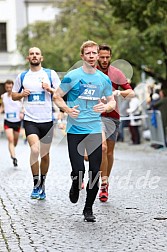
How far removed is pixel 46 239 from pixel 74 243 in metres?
0.33

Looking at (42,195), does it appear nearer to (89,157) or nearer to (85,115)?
(89,157)

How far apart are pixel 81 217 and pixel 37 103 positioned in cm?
210

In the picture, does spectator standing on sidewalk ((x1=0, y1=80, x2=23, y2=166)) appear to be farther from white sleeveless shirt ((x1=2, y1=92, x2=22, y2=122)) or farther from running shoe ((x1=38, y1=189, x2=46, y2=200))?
running shoe ((x1=38, y1=189, x2=46, y2=200))

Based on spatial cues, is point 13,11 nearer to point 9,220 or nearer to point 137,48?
point 137,48

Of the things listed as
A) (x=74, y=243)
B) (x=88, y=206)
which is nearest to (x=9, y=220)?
(x=88, y=206)

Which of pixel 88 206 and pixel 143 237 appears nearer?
pixel 143 237

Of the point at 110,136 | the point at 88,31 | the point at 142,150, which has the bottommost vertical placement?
the point at 142,150

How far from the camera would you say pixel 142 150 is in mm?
21109

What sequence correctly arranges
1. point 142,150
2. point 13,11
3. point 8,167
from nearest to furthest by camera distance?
point 8,167 → point 142,150 → point 13,11

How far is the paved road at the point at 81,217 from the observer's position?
6562mm

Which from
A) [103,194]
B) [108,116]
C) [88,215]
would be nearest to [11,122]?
[108,116]

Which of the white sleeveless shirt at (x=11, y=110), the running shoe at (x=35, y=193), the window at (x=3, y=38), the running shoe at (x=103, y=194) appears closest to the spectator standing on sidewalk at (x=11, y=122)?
the white sleeveless shirt at (x=11, y=110)

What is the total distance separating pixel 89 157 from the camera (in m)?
7.86

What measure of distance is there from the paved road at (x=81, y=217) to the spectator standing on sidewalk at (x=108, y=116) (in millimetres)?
331
